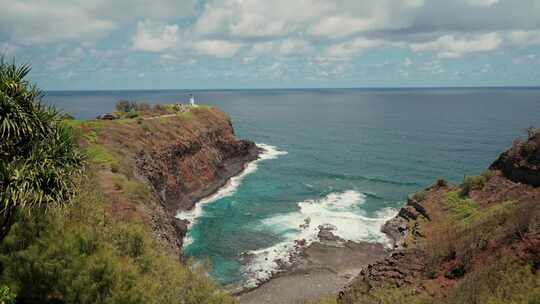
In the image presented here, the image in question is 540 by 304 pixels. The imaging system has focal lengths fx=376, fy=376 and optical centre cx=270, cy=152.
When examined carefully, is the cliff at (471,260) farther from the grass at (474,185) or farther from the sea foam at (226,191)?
the sea foam at (226,191)

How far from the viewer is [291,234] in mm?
55531

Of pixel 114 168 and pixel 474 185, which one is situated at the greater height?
pixel 114 168

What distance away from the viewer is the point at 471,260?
28.9m

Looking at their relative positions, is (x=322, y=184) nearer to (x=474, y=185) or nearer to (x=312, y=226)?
(x=312, y=226)

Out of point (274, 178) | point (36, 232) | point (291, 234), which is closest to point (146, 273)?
point (36, 232)

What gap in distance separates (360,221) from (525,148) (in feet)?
83.3

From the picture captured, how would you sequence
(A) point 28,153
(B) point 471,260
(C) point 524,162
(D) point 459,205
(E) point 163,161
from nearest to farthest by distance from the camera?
(A) point 28,153 → (B) point 471,260 → (C) point 524,162 → (D) point 459,205 → (E) point 163,161

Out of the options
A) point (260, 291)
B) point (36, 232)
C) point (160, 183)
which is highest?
point (36, 232)

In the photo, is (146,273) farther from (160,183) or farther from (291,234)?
(160,183)

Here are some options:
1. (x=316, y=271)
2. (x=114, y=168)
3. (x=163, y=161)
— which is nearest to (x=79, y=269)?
(x=114, y=168)

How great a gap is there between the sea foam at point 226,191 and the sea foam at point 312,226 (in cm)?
1127

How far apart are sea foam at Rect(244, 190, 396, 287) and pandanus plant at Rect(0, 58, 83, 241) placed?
89.6 ft

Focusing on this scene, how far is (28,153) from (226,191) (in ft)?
183

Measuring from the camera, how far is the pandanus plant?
18.6 metres
